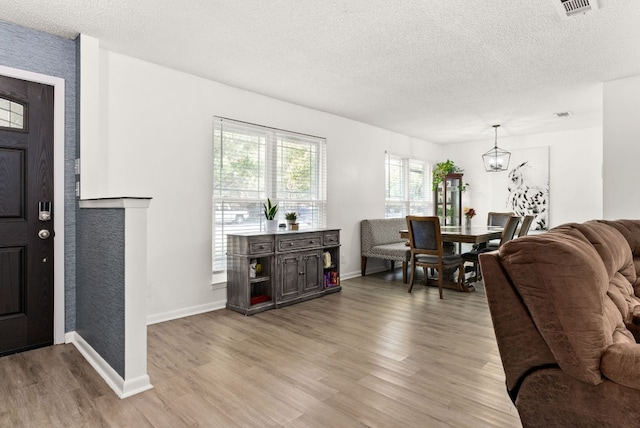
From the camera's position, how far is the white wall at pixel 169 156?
3.26m

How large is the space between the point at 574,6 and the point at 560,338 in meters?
2.45

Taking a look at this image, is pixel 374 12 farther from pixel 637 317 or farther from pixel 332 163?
pixel 332 163

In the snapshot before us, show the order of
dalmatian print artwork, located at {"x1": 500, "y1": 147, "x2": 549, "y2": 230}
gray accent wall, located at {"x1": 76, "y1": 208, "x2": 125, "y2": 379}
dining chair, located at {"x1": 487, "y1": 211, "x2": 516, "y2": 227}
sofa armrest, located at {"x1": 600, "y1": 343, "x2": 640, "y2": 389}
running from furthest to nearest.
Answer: dalmatian print artwork, located at {"x1": 500, "y1": 147, "x2": 549, "y2": 230} < dining chair, located at {"x1": 487, "y1": 211, "x2": 516, "y2": 227} < gray accent wall, located at {"x1": 76, "y1": 208, "x2": 125, "y2": 379} < sofa armrest, located at {"x1": 600, "y1": 343, "x2": 640, "y2": 389}

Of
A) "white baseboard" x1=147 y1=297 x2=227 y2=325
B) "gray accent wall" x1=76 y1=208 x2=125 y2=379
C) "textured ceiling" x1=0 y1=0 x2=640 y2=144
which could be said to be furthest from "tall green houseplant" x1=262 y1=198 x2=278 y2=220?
"gray accent wall" x1=76 y1=208 x2=125 y2=379

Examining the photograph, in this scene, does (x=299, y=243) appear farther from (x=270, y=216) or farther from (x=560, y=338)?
(x=560, y=338)

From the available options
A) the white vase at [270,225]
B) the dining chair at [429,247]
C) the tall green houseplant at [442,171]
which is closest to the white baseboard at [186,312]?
the white vase at [270,225]

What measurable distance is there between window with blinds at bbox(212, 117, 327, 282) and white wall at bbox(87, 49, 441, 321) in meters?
0.13

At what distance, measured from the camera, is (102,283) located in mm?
2471

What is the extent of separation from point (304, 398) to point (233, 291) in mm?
2012

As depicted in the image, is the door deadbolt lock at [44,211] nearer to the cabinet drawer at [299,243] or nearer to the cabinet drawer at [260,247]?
the cabinet drawer at [260,247]

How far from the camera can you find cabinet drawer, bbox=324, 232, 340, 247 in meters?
4.65

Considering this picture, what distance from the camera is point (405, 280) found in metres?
5.12

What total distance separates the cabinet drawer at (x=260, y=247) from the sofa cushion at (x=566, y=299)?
111 inches

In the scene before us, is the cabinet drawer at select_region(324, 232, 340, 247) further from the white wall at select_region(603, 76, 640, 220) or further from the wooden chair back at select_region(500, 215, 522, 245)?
the white wall at select_region(603, 76, 640, 220)
